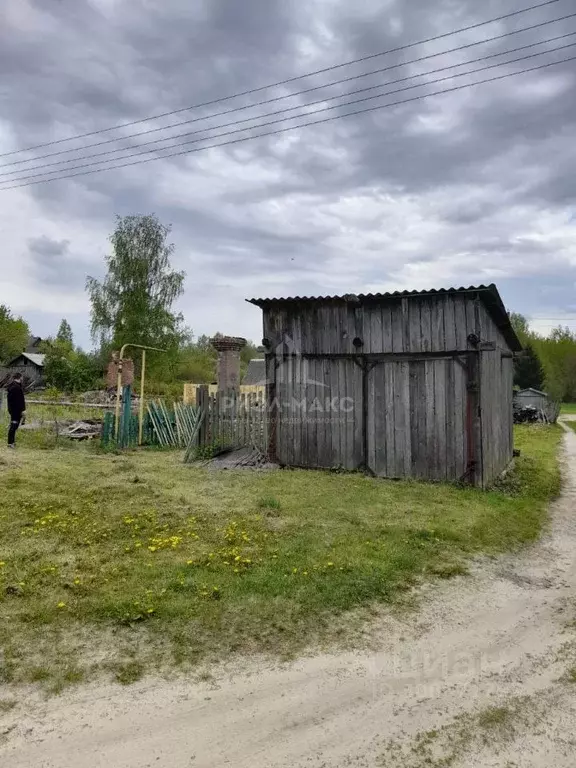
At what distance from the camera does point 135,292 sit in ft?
116

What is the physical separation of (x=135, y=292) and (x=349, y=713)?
35.2m

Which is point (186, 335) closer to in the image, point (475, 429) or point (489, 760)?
point (475, 429)

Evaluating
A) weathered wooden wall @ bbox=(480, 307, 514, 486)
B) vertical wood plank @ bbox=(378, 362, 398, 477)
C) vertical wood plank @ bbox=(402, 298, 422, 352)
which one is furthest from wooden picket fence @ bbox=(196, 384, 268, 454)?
weathered wooden wall @ bbox=(480, 307, 514, 486)

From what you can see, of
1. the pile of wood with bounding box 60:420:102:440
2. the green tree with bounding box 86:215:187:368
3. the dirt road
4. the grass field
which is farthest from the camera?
the green tree with bounding box 86:215:187:368

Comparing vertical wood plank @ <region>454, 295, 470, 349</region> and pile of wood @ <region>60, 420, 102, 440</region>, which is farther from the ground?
vertical wood plank @ <region>454, 295, 470, 349</region>

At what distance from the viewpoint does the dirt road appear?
2.44 meters

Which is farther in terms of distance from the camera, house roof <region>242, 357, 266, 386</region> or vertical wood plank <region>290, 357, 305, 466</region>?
house roof <region>242, 357, 266, 386</region>

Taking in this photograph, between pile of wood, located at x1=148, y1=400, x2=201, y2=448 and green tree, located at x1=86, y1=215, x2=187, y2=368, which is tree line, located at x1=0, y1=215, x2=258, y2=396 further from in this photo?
pile of wood, located at x1=148, y1=400, x2=201, y2=448

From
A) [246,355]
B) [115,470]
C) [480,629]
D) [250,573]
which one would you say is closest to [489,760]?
[480,629]

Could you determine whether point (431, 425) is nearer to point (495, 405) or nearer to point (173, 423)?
point (495, 405)

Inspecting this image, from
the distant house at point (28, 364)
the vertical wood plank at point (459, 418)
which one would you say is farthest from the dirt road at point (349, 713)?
the distant house at point (28, 364)

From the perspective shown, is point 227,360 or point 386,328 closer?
point 386,328

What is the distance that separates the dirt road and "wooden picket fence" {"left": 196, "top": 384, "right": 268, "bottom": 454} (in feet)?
26.7

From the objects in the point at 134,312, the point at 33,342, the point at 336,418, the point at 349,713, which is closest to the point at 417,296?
the point at 336,418
